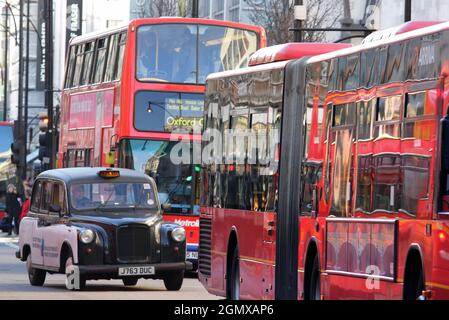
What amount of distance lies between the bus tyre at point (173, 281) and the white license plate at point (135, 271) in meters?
0.64

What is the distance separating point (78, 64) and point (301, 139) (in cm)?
1794

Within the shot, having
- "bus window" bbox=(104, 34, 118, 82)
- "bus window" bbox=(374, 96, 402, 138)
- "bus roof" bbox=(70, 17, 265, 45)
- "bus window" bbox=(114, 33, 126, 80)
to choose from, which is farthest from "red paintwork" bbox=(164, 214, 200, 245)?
"bus window" bbox=(374, 96, 402, 138)

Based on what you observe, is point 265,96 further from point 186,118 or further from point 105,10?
point 105,10

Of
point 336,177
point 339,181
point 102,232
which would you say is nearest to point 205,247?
point 102,232

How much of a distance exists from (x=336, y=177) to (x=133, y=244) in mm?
8423

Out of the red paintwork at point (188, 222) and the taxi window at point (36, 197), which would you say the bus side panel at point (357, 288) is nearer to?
the taxi window at point (36, 197)

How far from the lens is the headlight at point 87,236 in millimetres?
24484

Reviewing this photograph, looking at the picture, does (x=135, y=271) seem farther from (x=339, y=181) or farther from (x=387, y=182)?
(x=387, y=182)

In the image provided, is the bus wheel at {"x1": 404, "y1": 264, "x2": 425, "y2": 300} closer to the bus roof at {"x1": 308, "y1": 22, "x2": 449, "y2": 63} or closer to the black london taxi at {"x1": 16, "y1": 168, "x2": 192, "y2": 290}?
the bus roof at {"x1": 308, "y1": 22, "x2": 449, "y2": 63}

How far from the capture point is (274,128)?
64.0ft

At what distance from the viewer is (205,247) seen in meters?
22.8

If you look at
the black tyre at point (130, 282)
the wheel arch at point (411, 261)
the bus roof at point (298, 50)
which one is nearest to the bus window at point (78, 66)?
the black tyre at point (130, 282)
